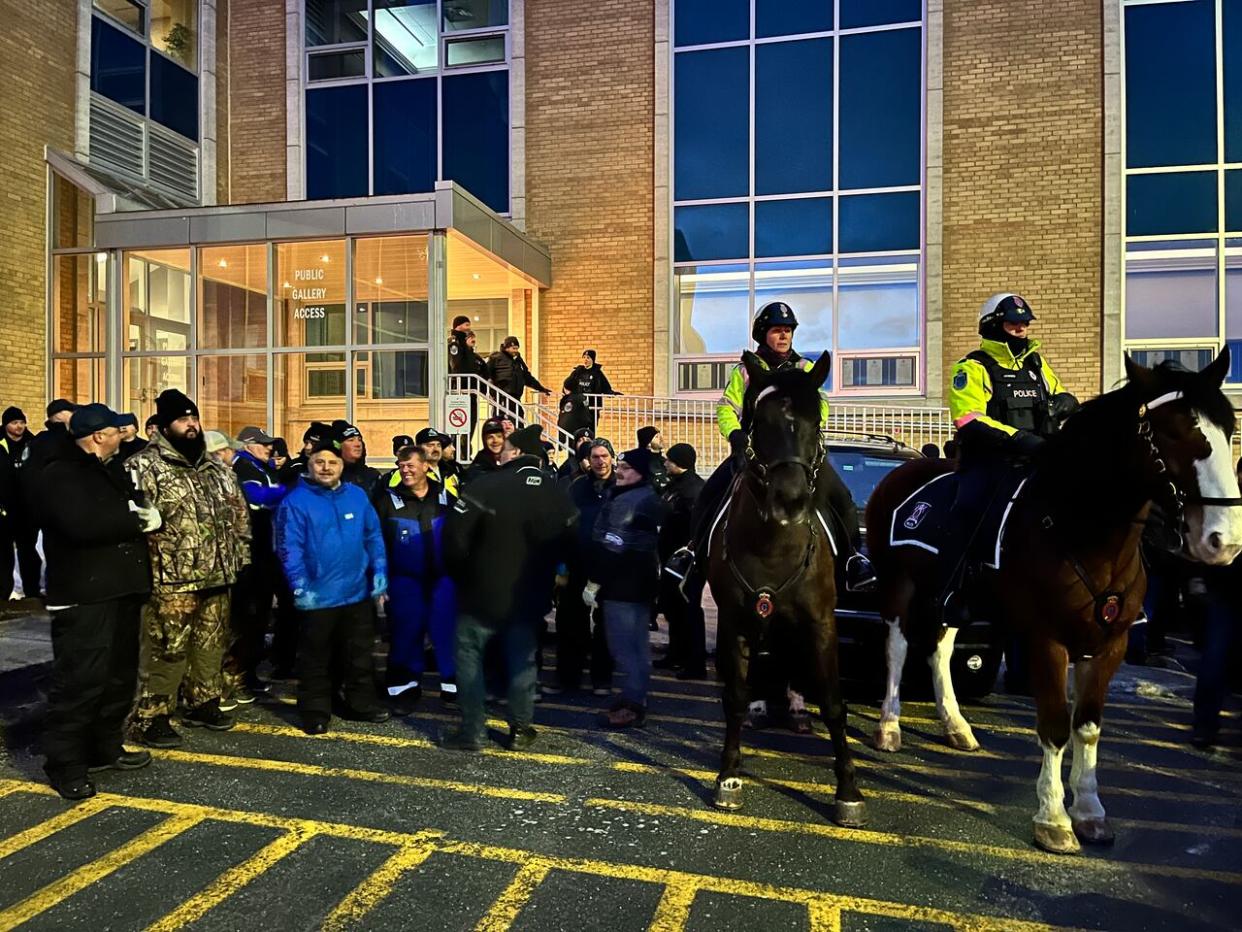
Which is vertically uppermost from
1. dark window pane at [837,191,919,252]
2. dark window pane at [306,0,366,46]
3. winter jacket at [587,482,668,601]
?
dark window pane at [306,0,366,46]

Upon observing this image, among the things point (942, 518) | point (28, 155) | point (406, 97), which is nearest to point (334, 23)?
point (406, 97)

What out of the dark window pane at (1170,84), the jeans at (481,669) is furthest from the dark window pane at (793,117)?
the jeans at (481,669)

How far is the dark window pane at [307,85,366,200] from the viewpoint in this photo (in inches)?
711

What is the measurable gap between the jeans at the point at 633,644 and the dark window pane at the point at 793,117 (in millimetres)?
12848

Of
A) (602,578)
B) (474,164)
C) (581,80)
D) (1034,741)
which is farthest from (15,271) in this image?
(1034,741)

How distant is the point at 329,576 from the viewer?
5.75 meters

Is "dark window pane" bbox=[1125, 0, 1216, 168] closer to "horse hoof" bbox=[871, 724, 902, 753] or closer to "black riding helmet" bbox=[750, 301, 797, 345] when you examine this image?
"black riding helmet" bbox=[750, 301, 797, 345]

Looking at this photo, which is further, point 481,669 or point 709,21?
point 709,21

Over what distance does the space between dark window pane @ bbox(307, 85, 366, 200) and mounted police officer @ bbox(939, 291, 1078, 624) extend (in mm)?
16082

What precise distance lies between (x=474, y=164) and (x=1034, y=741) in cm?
1551

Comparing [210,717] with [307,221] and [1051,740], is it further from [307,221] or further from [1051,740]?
[307,221]

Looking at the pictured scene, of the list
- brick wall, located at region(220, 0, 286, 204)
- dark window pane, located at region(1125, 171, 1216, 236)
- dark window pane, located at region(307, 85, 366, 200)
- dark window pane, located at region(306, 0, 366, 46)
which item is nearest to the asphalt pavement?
dark window pane, located at region(1125, 171, 1216, 236)

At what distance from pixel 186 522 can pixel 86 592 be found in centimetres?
81

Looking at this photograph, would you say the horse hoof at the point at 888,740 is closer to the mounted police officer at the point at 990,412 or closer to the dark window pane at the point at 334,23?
the mounted police officer at the point at 990,412
